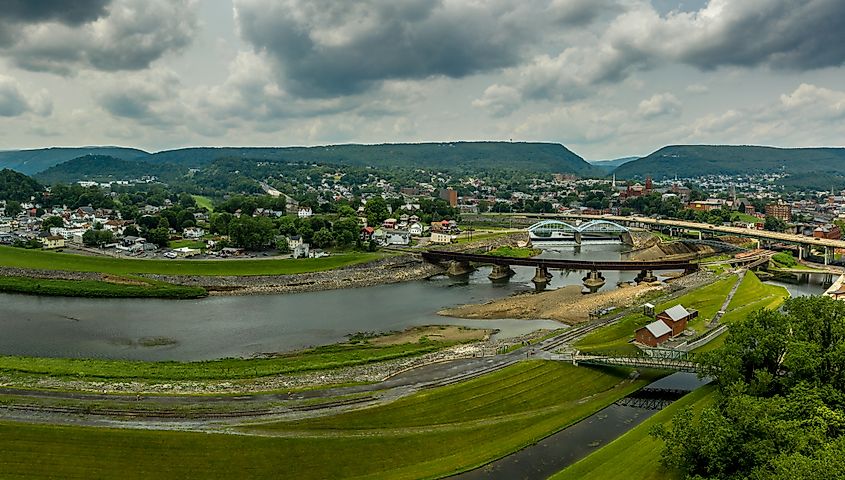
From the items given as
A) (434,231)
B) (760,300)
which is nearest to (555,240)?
(434,231)

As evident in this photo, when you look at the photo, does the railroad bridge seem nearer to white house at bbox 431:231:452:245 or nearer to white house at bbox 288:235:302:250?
white house at bbox 431:231:452:245

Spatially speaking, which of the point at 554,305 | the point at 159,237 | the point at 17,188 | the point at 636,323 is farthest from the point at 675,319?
the point at 17,188

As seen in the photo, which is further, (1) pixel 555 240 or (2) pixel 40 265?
(1) pixel 555 240

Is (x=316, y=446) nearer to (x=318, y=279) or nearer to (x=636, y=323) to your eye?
(x=636, y=323)

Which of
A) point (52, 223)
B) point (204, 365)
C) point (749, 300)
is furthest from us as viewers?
point (52, 223)

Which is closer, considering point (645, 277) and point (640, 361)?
point (640, 361)

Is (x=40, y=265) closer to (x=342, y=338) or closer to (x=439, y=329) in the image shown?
(x=342, y=338)
